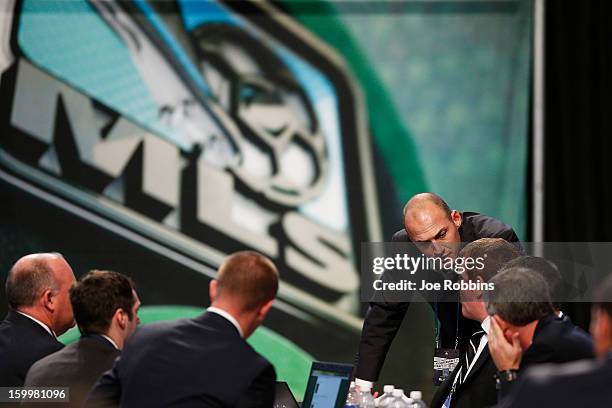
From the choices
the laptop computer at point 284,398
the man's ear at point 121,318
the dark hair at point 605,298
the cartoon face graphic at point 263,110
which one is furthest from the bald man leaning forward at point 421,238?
the cartoon face graphic at point 263,110

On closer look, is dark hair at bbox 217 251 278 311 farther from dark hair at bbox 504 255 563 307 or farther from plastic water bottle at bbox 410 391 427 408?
dark hair at bbox 504 255 563 307

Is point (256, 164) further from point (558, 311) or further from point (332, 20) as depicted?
point (558, 311)

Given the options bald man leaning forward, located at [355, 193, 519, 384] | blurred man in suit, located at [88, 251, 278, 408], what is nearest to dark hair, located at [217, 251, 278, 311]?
blurred man in suit, located at [88, 251, 278, 408]

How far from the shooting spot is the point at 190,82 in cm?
576

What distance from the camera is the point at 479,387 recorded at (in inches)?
111

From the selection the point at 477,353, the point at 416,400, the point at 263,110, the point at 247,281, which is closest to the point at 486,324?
the point at 477,353

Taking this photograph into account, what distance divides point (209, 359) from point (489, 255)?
1126 millimetres

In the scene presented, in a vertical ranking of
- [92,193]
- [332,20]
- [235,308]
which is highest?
[332,20]

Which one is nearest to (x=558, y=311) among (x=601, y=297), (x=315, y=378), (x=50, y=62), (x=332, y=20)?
(x=315, y=378)

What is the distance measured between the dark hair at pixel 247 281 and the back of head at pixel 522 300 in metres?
0.64

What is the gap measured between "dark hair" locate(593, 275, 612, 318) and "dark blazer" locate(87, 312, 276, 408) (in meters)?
0.88

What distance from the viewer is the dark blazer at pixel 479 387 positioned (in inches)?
110

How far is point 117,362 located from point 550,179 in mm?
3868

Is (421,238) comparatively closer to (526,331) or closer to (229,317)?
(526,331)
